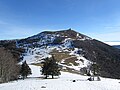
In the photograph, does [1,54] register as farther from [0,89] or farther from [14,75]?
[0,89]

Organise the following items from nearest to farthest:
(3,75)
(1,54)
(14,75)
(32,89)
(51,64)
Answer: (32,89) < (1,54) < (3,75) < (51,64) < (14,75)

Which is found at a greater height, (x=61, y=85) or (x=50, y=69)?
(x=50, y=69)

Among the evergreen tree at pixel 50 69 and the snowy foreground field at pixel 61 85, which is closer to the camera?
the snowy foreground field at pixel 61 85

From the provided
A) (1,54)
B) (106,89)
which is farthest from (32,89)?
(1,54)

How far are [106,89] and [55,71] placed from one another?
1709 inches

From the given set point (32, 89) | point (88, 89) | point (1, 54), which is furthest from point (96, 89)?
point (1, 54)

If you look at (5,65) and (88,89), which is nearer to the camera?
(88,89)

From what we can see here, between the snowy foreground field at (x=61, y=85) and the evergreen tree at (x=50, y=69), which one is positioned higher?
the evergreen tree at (x=50, y=69)

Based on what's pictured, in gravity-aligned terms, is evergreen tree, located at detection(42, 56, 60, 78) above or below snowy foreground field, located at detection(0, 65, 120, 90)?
above

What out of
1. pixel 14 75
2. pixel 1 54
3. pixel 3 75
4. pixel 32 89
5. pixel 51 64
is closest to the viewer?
pixel 32 89

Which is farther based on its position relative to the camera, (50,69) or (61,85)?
(50,69)

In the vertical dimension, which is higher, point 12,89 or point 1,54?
point 1,54

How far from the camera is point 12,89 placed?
35750 millimetres

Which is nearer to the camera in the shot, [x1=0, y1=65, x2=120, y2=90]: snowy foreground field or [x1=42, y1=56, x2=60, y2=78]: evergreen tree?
[x1=0, y1=65, x2=120, y2=90]: snowy foreground field
